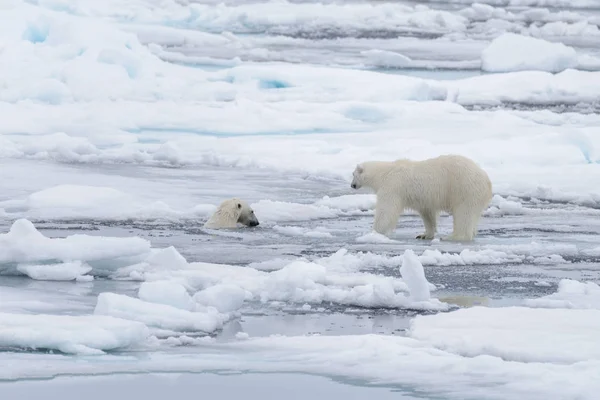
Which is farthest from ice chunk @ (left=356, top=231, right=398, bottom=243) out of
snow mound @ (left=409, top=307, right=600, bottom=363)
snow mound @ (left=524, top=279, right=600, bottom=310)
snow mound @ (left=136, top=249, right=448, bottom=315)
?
snow mound @ (left=409, top=307, right=600, bottom=363)

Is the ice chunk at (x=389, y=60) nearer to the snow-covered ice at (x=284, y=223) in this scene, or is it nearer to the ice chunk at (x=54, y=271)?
the snow-covered ice at (x=284, y=223)

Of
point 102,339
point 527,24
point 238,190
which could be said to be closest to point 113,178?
point 238,190

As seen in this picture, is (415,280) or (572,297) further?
(572,297)

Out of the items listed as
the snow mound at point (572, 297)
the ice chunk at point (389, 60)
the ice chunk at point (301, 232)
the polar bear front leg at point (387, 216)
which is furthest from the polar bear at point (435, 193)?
the ice chunk at point (389, 60)

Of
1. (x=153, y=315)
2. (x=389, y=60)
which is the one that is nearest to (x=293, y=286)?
(x=153, y=315)

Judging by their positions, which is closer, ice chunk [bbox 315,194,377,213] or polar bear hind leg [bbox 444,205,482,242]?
polar bear hind leg [bbox 444,205,482,242]

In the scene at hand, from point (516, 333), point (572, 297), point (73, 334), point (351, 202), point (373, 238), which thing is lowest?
point (351, 202)

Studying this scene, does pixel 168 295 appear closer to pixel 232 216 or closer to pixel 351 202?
pixel 232 216

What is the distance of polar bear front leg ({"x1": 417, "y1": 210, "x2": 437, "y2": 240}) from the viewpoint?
24.1 ft

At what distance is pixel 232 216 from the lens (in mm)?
7543

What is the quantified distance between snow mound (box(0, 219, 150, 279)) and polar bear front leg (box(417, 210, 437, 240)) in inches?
92.3

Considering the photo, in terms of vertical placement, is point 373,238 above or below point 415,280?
below

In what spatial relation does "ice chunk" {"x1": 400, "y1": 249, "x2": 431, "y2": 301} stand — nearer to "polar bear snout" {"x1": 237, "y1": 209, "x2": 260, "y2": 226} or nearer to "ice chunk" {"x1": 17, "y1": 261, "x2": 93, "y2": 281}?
"ice chunk" {"x1": 17, "y1": 261, "x2": 93, "y2": 281}

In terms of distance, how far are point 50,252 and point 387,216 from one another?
248 cm
